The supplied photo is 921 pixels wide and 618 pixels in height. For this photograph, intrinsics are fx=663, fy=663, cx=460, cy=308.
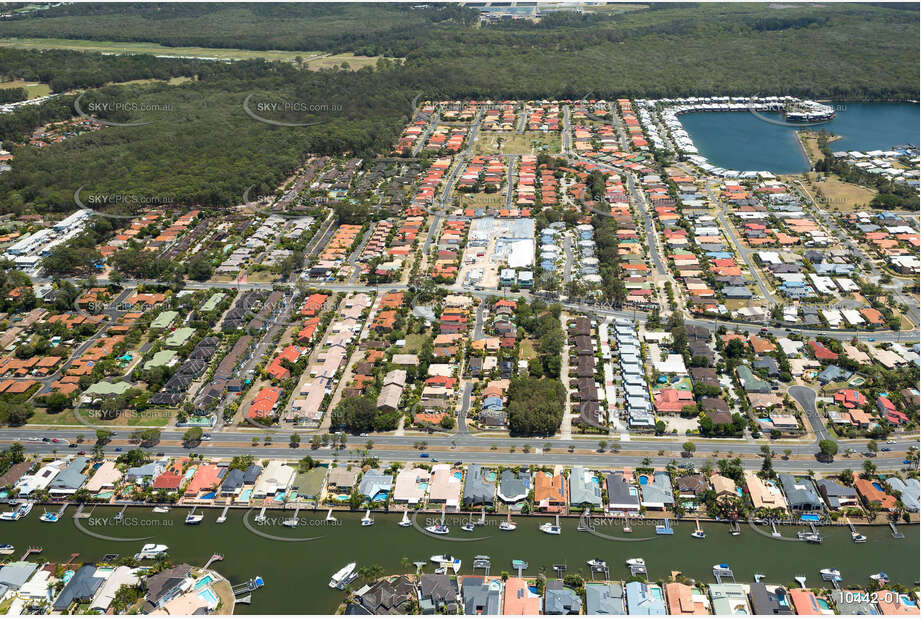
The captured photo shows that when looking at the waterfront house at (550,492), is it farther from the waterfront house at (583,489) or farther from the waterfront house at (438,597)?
the waterfront house at (438,597)

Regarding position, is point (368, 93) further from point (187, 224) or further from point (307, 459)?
point (307, 459)

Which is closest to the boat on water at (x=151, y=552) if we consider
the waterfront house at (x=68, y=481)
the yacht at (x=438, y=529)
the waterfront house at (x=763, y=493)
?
the waterfront house at (x=68, y=481)

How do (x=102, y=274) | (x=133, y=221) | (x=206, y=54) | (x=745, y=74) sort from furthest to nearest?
(x=206, y=54)
(x=745, y=74)
(x=133, y=221)
(x=102, y=274)

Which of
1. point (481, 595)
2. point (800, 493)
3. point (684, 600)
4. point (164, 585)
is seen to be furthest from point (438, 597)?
point (800, 493)

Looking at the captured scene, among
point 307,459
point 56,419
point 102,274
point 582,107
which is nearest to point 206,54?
point 582,107

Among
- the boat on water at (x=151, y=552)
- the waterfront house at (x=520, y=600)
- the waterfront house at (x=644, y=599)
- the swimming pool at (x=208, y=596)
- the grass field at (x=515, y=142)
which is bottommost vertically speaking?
the boat on water at (x=151, y=552)
